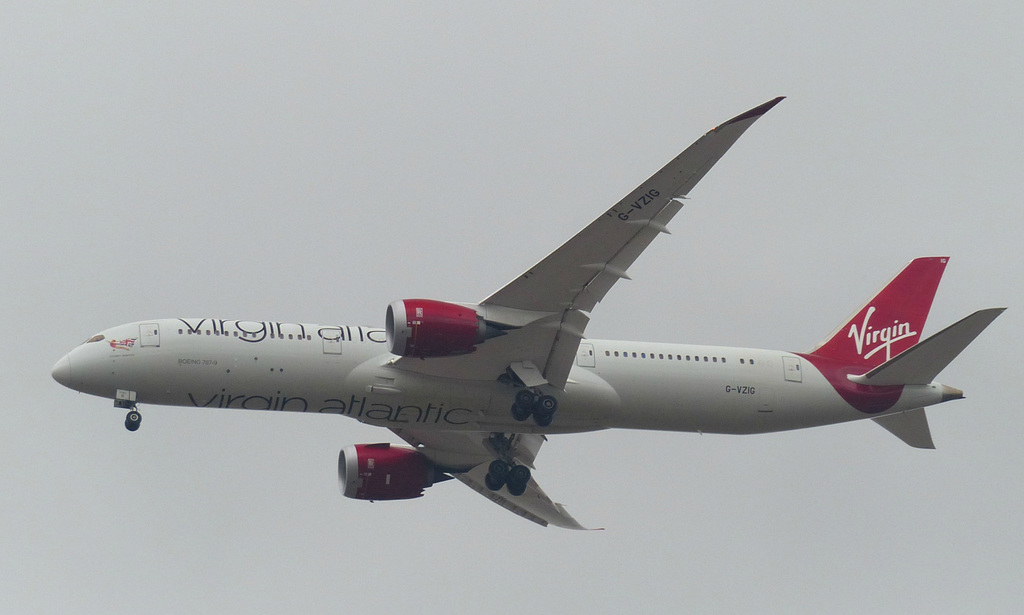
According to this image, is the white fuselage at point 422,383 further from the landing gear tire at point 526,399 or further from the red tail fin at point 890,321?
the red tail fin at point 890,321

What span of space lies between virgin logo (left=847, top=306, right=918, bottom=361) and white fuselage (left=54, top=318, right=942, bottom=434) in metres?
2.56

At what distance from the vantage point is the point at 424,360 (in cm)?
4247

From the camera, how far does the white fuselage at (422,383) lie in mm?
41500

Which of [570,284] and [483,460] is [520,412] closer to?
[570,284]

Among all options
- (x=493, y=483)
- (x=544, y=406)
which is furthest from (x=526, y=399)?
(x=493, y=483)

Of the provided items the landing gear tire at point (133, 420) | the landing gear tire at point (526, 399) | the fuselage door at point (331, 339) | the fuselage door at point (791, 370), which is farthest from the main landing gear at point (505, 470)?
the landing gear tire at point (133, 420)

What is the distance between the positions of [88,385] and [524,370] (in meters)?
12.8

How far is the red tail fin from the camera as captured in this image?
48781mm

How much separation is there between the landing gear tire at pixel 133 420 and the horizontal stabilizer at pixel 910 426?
78.9 feet

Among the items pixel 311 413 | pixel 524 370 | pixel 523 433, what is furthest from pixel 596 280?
pixel 311 413

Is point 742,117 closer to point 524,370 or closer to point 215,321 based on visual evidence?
point 524,370

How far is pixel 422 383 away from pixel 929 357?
1630 centimetres

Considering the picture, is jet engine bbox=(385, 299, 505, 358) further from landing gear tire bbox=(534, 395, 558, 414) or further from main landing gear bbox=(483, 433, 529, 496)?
main landing gear bbox=(483, 433, 529, 496)

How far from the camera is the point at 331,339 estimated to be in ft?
139
